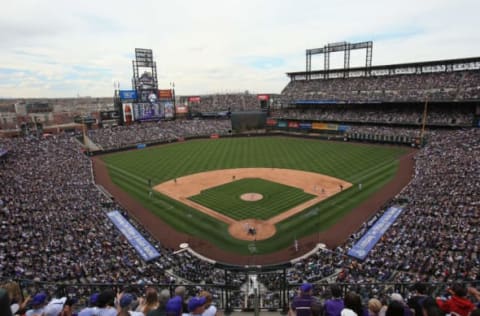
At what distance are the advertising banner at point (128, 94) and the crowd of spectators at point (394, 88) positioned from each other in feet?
118

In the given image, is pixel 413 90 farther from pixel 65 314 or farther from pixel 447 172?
pixel 65 314

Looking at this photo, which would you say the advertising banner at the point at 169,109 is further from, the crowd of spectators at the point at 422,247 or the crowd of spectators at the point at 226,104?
the crowd of spectators at the point at 422,247

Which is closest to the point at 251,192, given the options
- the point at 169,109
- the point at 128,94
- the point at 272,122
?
the point at 272,122

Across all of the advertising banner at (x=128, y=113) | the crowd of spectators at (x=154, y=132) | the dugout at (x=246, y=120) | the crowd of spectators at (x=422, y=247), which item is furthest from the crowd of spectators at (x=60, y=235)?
the dugout at (x=246, y=120)

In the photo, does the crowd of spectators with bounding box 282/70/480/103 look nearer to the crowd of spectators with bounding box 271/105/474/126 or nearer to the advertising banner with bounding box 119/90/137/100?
the crowd of spectators with bounding box 271/105/474/126

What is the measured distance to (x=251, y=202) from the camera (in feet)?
86.1

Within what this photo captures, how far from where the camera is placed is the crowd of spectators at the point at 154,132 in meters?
54.8

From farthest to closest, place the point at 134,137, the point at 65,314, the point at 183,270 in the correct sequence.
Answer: the point at 134,137 → the point at 183,270 → the point at 65,314

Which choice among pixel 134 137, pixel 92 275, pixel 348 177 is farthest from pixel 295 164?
pixel 134 137

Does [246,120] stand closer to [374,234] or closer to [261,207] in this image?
[261,207]

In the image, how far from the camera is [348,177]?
106 feet

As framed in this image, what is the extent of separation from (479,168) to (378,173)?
978 centimetres

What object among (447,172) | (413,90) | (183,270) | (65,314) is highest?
(413,90)

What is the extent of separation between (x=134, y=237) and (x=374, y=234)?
16.3 m
